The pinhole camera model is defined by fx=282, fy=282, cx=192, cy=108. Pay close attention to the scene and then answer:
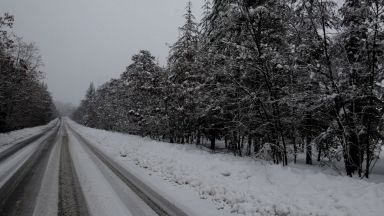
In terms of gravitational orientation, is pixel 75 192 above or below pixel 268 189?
A: below

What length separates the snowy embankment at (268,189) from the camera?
6.70 m

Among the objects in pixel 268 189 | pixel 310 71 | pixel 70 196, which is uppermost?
pixel 310 71

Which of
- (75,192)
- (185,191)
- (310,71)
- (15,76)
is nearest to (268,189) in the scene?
(185,191)

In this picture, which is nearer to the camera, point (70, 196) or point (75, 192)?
point (70, 196)

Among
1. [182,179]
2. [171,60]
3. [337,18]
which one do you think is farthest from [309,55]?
[171,60]

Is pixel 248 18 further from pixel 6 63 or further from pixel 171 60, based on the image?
pixel 6 63

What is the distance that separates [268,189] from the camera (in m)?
8.39

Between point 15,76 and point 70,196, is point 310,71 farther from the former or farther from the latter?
point 15,76

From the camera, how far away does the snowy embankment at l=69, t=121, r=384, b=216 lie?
670cm

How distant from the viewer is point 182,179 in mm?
10102

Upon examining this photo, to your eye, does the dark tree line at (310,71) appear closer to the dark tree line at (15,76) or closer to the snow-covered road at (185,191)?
the snow-covered road at (185,191)

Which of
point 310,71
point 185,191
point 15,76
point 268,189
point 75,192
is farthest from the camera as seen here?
point 15,76

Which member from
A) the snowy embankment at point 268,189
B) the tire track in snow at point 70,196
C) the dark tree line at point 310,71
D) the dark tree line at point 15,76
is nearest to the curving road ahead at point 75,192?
the tire track in snow at point 70,196

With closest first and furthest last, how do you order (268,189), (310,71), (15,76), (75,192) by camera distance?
1. (75,192)
2. (268,189)
3. (310,71)
4. (15,76)
